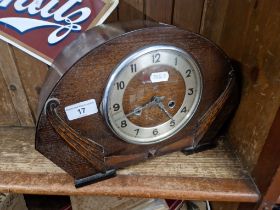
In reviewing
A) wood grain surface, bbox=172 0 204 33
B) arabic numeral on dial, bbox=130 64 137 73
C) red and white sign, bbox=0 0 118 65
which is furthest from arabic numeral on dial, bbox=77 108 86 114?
wood grain surface, bbox=172 0 204 33

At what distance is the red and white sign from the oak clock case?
0.13 m

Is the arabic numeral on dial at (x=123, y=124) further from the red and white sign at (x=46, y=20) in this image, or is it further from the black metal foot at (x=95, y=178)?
the red and white sign at (x=46, y=20)

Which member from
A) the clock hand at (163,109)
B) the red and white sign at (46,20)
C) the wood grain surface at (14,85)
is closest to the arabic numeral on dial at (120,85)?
the clock hand at (163,109)

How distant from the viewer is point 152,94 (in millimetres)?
605

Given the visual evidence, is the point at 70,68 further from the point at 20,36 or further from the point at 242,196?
the point at 242,196

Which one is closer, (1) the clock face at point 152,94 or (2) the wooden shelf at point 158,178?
(1) the clock face at point 152,94

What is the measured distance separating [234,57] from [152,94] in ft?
0.84

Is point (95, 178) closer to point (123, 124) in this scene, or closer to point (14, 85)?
point (123, 124)

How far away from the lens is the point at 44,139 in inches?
22.8

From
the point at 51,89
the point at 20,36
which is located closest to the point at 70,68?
the point at 51,89

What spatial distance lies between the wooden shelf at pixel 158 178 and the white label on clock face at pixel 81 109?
21 cm

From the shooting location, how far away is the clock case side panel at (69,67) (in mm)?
533

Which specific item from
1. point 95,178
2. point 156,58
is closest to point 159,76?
point 156,58

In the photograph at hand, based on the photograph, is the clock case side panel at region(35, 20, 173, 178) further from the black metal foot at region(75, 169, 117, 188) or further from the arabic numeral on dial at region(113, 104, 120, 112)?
the arabic numeral on dial at region(113, 104, 120, 112)
